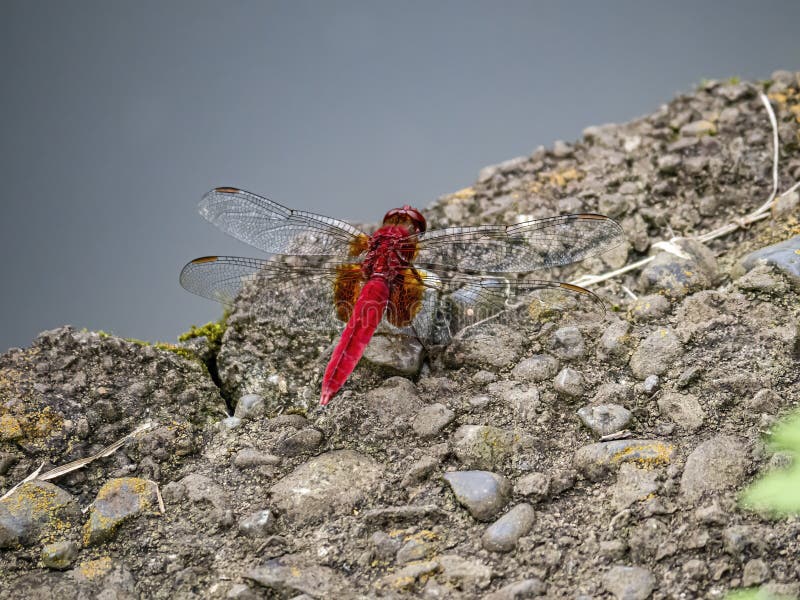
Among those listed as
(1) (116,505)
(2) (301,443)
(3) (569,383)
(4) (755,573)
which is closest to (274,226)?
(2) (301,443)

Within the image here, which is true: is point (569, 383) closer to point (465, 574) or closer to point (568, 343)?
point (568, 343)

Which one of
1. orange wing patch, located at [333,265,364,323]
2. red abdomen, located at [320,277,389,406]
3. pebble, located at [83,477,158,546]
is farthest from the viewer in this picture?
orange wing patch, located at [333,265,364,323]

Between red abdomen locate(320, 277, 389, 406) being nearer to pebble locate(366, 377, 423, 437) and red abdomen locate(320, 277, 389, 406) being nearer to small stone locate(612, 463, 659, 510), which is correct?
pebble locate(366, 377, 423, 437)

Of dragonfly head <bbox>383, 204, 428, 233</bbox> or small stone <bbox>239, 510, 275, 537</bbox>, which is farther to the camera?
dragonfly head <bbox>383, 204, 428, 233</bbox>

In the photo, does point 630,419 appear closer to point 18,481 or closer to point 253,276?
point 253,276

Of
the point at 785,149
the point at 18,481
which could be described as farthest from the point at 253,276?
the point at 785,149

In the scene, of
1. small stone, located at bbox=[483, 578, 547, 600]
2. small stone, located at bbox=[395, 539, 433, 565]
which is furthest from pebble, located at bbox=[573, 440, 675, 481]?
small stone, located at bbox=[395, 539, 433, 565]
